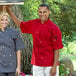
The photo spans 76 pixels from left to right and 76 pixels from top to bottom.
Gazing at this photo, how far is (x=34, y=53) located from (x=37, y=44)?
0.13 m

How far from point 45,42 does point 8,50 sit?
49cm

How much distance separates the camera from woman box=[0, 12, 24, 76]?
12.8ft

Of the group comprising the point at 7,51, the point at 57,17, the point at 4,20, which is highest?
the point at 57,17

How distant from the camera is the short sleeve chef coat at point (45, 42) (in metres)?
4.15

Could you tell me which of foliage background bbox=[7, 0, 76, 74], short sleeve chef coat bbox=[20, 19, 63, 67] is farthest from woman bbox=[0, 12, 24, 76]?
foliage background bbox=[7, 0, 76, 74]

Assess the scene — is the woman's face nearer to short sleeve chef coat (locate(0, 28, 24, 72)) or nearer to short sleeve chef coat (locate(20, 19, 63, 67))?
short sleeve chef coat (locate(0, 28, 24, 72))

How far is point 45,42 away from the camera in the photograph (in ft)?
13.6

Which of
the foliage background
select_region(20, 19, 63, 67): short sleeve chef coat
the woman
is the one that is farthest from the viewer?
the foliage background

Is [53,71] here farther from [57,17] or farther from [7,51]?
[57,17]

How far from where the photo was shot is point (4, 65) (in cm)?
392

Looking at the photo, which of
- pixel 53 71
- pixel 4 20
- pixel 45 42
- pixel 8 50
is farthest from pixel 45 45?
pixel 4 20

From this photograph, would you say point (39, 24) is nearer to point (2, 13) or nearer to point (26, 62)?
point (2, 13)

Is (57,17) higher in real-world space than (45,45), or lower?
higher

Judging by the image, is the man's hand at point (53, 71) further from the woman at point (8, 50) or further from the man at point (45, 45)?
the woman at point (8, 50)
